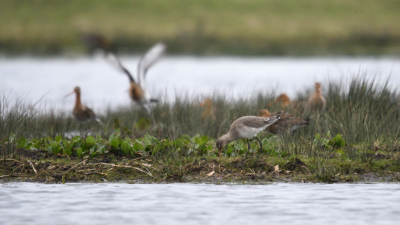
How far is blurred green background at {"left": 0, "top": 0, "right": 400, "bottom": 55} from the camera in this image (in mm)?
64000

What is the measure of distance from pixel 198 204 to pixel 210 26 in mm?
68229

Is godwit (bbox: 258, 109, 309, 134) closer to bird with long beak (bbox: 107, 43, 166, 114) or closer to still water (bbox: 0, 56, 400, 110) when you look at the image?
bird with long beak (bbox: 107, 43, 166, 114)

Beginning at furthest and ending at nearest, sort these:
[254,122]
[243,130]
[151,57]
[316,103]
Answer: [151,57] → [316,103] → [254,122] → [243,130]

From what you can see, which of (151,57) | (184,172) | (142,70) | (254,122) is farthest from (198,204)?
(142,70)

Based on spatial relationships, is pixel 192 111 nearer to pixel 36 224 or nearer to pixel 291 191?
pixel 291 191

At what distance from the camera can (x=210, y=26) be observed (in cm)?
7425

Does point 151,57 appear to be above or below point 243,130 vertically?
above

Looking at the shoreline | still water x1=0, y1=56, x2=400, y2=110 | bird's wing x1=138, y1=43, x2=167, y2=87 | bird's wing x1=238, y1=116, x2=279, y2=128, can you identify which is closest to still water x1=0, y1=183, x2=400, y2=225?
the shoreline

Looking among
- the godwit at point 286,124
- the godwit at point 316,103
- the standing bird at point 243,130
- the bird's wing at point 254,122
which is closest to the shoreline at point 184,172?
the standing bird at point 243,130

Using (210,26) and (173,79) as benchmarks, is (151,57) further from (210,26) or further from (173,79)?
(210,26)

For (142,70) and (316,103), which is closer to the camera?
(316,103)

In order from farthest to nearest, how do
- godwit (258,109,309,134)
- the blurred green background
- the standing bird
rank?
the blurred green background
godwit (258,109,309,134)
the standing bird

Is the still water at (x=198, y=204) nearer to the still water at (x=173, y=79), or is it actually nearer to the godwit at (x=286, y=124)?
the godwit at (x=286, y=124)

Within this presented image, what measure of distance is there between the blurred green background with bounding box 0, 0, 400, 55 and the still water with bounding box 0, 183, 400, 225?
48639 mm
